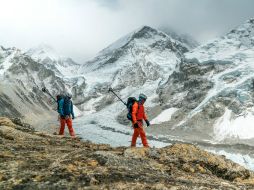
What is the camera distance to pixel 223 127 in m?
179

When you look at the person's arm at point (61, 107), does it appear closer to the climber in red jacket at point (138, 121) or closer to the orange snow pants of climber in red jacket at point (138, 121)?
the climber in red jacket at point (138, 121)

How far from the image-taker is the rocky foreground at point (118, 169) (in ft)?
40.4

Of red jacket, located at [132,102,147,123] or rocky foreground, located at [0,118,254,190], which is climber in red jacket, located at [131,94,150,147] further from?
rocky foreground, located at [0,118,254,190]

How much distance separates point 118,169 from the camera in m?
13.7

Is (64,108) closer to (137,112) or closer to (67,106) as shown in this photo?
(67,106)

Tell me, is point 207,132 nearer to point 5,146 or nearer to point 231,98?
point 231,98

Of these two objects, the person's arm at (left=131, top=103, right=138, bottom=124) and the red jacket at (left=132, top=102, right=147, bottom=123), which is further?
the red jacket at (left=132, top=102, right=147, bottom=123)

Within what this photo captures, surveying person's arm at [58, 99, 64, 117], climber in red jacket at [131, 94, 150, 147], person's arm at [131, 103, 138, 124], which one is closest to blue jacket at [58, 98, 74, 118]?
person's arm at [58, 99, 64, 117]

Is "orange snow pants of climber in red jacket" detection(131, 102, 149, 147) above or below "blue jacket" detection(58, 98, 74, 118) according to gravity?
below

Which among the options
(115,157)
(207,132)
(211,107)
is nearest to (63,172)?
(115,157)

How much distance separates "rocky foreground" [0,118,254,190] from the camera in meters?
12.3

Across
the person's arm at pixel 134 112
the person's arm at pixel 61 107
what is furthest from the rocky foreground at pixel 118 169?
the person's arm at pixel 61 107

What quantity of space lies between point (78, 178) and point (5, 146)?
532 cm

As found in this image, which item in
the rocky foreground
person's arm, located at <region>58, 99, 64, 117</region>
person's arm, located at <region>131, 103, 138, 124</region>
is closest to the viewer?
the rocky foreground
